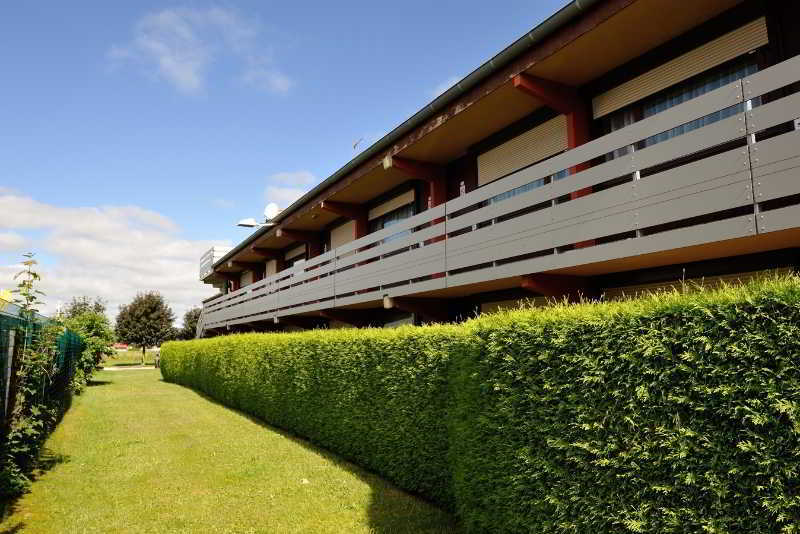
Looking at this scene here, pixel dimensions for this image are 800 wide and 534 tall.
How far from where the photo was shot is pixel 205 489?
769cm

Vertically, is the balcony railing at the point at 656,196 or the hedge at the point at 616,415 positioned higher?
the balcony railing at the point at 656,196

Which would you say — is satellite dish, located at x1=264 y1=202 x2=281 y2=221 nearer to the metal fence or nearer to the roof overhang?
the roof overhang

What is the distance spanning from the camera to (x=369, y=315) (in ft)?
54.9

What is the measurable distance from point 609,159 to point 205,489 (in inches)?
328

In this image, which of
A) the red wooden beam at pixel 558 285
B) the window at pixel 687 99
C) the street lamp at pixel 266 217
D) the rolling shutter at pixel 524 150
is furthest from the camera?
the street lamp at pixel 266 217

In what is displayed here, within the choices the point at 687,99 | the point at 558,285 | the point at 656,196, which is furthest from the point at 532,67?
the point at 558,285

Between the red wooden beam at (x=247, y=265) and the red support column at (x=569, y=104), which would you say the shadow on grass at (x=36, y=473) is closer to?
the red support column at (x=569, y=104)

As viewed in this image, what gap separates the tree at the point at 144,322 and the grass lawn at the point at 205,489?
43.1 m

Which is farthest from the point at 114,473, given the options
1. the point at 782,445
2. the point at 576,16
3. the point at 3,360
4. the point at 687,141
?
the point at 576,16

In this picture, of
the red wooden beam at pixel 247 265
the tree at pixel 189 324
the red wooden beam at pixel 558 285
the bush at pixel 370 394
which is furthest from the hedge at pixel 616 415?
the tree at pixel 189 324

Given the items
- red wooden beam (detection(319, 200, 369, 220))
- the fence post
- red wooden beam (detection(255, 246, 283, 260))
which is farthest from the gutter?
red wooden beam (detection(255, 246, 283, 260))

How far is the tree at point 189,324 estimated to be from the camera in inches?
2393

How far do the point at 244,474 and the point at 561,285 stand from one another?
5.87m

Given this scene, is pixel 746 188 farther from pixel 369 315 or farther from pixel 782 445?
pixel 369 315
